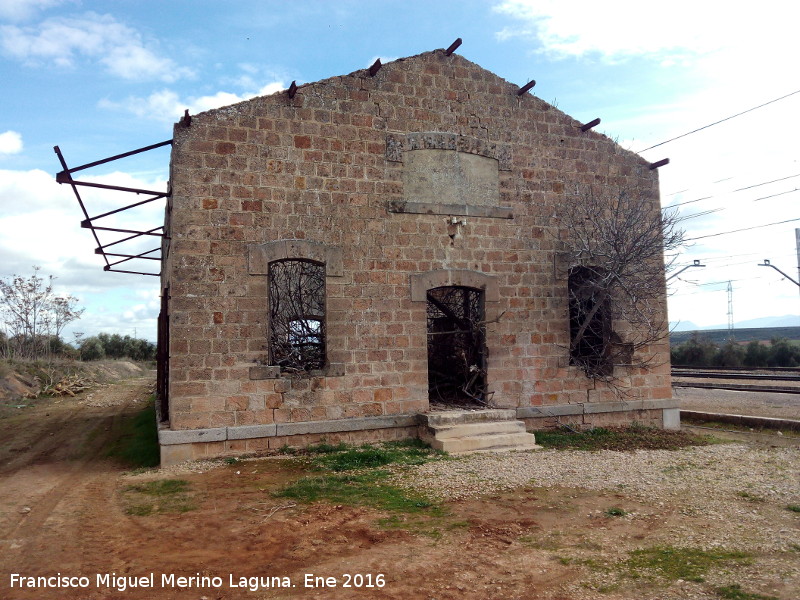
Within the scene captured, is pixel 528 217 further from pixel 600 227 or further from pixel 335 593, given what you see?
pixel 335 593

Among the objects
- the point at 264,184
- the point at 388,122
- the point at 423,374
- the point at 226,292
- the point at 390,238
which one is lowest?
the point at 423,374

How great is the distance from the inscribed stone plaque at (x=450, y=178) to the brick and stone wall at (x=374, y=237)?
0.09 feet

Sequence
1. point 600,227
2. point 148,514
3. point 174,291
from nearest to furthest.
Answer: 1. point 148,514
2. point 174,291
3. point 600,227

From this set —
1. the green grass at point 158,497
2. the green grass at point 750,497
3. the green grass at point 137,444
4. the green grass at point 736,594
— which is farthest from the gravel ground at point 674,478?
the green grass at point 137,444

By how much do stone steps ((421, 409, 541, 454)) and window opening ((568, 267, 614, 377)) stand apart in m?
2.27

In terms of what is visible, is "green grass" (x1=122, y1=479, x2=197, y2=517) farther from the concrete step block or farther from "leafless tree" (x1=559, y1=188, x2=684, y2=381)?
"leafless tree" (x1=559, y1=188, x2=684, y2=381)

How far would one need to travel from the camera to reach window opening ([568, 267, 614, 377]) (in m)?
10.9

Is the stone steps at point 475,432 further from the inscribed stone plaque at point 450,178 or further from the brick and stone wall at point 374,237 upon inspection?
the inscribed stone plaque at point 450,178

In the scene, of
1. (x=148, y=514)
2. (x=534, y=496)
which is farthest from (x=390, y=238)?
(x=148, y=514)

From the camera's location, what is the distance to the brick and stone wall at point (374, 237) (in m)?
8.66

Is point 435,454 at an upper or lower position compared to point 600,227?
lower

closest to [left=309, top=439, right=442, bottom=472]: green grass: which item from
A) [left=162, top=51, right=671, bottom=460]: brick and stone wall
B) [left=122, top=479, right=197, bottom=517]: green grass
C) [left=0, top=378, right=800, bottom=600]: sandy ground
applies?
[left=162, top=51, right=671, bottom=460]: brick and stone wall

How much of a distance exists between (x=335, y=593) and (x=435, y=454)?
4611 mm

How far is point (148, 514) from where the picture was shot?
20.7 ft
